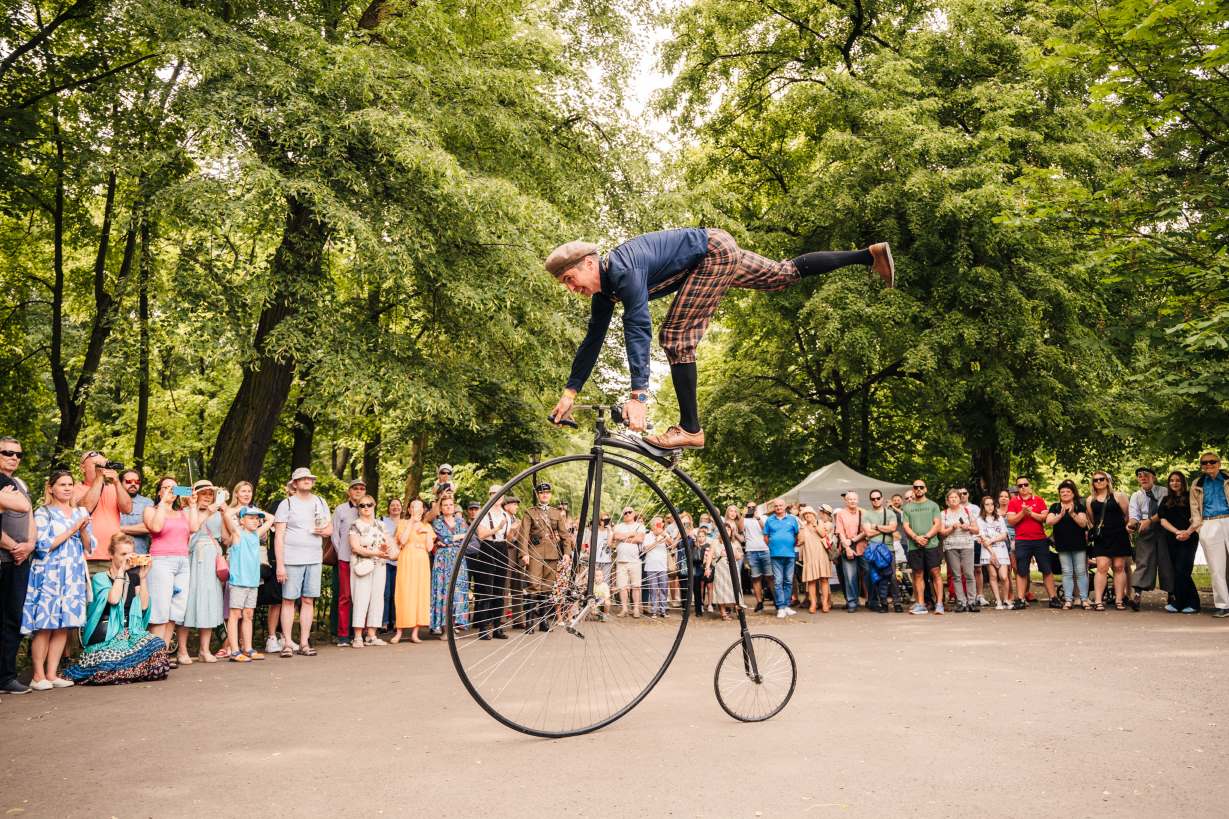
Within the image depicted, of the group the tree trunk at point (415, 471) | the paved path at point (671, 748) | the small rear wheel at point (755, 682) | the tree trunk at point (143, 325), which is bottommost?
the paved path at point (671, 748)

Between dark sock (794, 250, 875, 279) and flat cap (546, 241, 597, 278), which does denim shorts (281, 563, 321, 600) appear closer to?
flat cap (546, 241, 597, 278)

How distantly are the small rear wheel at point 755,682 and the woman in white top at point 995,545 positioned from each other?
636 centimetres

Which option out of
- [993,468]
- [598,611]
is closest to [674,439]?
[598,611]

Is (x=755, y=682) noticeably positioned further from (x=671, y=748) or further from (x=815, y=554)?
(x=815, y=554)

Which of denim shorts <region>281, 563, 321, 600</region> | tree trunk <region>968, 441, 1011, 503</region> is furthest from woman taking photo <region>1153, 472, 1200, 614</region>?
denim shorts <region>281, 563, 321, 600</region>

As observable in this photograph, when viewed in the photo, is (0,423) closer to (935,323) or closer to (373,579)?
(373,579)

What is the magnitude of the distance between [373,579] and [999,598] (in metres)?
9.33

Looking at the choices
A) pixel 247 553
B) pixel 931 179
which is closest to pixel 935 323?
pixel 931 179

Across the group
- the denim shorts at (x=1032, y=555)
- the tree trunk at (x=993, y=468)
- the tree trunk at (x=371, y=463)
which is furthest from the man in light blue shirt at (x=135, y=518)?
the tree trunk at (x=993, y=468)

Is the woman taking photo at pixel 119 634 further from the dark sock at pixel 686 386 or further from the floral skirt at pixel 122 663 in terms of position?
the dark sock at pixel 686 386

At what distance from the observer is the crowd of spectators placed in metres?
6.74

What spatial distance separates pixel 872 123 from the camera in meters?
16.0

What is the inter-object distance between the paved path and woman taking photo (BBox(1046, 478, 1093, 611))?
441 cm

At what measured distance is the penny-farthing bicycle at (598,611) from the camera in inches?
178
